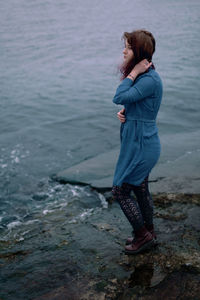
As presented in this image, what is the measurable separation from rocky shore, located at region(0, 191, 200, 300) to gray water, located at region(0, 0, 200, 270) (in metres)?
0.55

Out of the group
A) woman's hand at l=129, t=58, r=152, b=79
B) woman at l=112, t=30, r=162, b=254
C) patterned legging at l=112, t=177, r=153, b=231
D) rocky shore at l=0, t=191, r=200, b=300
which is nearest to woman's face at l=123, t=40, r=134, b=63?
woman at l=112, t=30, r=162, b=254

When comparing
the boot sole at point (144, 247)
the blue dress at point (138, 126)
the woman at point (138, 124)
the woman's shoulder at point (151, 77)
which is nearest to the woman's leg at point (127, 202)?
the woman at point (138, 124)

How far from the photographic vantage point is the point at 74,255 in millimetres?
3900

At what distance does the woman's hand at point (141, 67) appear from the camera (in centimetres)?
326

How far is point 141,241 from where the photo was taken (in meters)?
3.73

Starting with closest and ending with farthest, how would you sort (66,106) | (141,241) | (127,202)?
(127,202), (141,241), (66,106)

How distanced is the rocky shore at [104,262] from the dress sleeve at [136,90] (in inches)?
65.7

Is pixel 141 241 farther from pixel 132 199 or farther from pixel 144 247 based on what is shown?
pixel 132 199

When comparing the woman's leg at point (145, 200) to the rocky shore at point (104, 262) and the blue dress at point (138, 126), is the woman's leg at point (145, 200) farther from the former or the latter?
the rocky shore at point (104, 262)

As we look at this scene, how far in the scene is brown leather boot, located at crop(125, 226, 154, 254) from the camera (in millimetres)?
3729

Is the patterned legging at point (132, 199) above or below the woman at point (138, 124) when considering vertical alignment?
below

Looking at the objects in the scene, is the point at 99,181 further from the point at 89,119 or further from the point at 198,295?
the point at 89,119

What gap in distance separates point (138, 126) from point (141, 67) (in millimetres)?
554

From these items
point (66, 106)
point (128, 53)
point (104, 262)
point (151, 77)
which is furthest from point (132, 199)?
point (66, 106)
